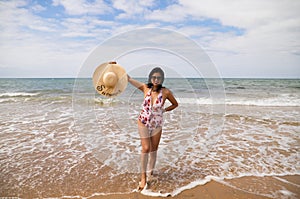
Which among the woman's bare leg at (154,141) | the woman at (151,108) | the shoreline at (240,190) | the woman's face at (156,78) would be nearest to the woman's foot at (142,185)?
the woman at (151,108)

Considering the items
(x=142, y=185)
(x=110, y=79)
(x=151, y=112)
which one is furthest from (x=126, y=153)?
(x=110, y=79)

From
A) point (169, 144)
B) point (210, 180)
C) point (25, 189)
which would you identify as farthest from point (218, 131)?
point (25, 189)

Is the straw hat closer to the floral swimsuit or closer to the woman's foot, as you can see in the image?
the floral swimsuit

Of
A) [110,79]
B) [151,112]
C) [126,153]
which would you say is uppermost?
[110,79]

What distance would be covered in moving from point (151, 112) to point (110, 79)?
2.40ft

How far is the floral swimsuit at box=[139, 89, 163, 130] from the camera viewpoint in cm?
294

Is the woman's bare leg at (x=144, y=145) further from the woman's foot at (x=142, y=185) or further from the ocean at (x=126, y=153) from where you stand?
the ocean at (x=126, y=153)

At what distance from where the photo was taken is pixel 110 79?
117 inches

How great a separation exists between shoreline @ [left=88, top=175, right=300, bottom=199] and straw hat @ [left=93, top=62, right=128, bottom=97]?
4.81 ft

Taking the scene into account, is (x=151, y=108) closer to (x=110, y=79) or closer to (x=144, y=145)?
(x=144, y=145)

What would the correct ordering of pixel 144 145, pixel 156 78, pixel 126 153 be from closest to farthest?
1. pixel 156 78
2. pixel 144 145
3. pixel 126 153

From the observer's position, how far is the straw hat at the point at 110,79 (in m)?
2.99

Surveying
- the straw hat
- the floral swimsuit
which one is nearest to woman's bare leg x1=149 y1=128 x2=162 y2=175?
the floral swimsuit

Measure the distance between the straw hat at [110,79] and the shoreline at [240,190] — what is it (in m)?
1.47
